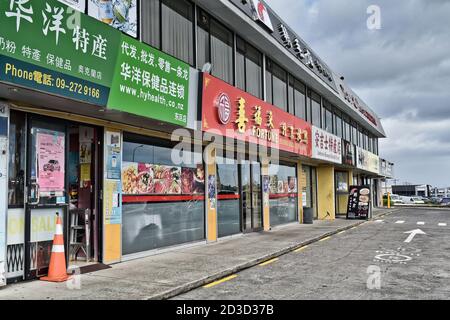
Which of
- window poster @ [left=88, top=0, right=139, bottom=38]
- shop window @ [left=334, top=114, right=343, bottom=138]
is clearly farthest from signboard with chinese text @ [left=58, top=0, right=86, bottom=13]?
shop window @ [left=334, top=114, right=343, bottom=138]

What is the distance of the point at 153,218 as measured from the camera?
1049 cm

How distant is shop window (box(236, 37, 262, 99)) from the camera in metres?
14.5

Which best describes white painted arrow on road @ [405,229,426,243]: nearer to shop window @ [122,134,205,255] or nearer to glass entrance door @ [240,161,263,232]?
glass entrance door @ [240,161,263,232]

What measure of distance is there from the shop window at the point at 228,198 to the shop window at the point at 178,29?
371 cm

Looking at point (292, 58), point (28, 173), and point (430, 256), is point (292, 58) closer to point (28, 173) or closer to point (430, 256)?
point (430, 256)

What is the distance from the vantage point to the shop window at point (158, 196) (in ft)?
32.3

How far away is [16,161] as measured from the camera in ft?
24.1

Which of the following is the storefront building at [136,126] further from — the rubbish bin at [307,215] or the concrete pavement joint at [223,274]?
the rubbish bin at [307,215]

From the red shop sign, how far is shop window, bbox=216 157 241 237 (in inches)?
48.8

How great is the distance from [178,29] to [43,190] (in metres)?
5.56

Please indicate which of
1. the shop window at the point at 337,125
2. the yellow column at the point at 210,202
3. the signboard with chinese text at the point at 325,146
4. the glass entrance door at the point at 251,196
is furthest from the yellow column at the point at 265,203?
the shop window at the point at 337,125

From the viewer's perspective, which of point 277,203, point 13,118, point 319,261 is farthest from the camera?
point 277,203
